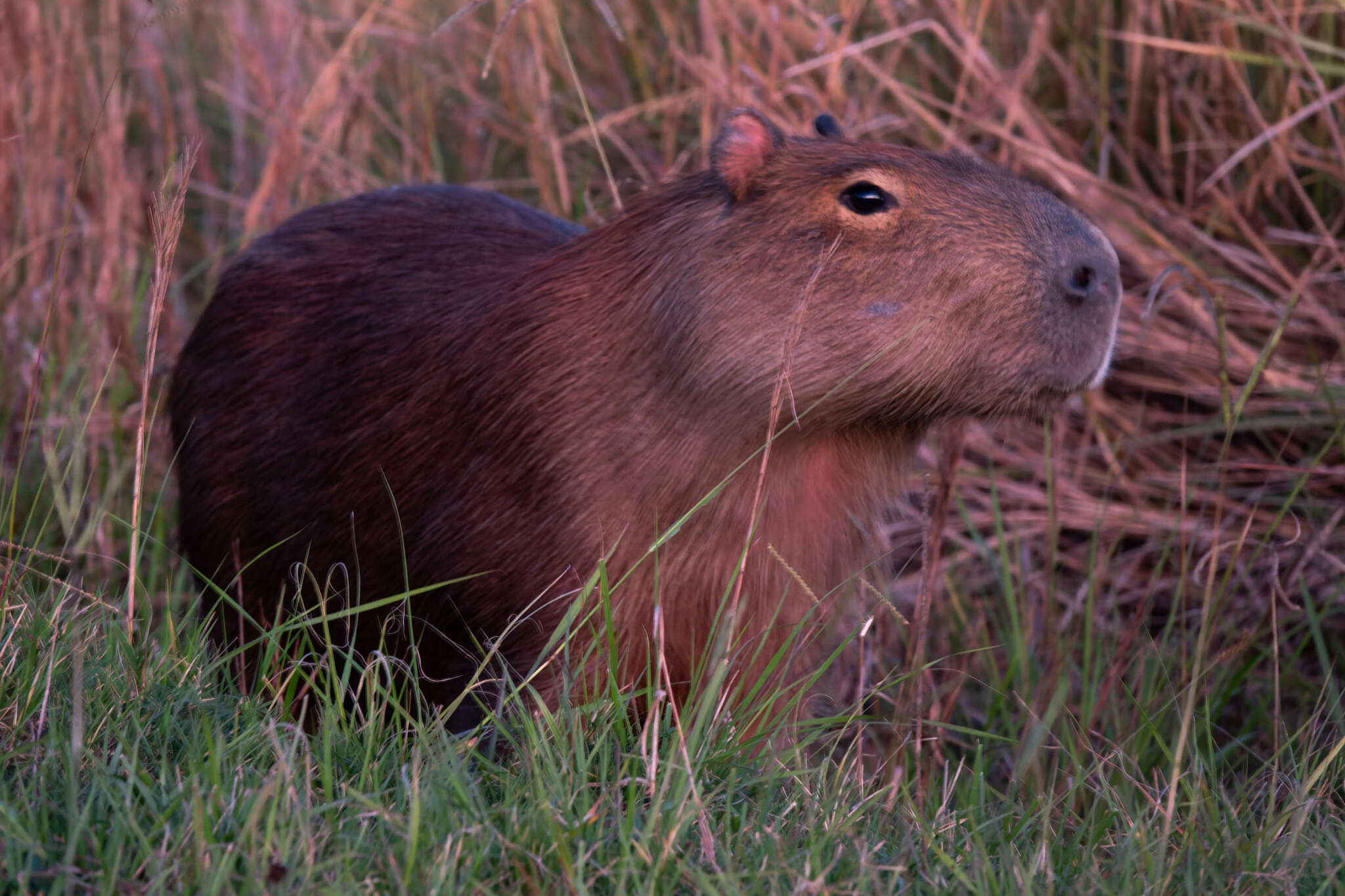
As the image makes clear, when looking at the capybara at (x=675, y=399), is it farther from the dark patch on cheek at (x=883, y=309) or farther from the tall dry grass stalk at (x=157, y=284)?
the tall dry grass stalk at (x=157, y=284)

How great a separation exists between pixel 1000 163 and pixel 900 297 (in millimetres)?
1650

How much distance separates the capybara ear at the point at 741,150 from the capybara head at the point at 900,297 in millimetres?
43

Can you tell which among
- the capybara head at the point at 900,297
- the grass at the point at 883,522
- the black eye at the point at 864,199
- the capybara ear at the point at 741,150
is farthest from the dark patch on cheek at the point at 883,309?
the grass at the point at 883,522

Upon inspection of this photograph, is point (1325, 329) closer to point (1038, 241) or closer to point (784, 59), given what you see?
point (784, 59)

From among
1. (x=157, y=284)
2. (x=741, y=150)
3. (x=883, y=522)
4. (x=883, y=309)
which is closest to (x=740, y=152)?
(x=741, y=150)

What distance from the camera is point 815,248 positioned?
90.8 inches

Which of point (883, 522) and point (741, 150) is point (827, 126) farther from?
point (883, 522)

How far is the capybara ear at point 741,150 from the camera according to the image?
7.80 ft

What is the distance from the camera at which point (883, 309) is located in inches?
89.4

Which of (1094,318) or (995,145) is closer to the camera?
(1094,318)

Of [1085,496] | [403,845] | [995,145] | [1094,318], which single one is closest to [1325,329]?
[1085,496]

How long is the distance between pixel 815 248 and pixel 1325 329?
205 cm

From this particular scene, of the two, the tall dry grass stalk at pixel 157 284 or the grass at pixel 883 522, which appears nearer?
the grass at pixel 883 522

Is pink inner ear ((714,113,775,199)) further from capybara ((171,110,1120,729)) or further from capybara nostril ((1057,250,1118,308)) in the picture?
capybara nostril ((1057,250,1118,308))
